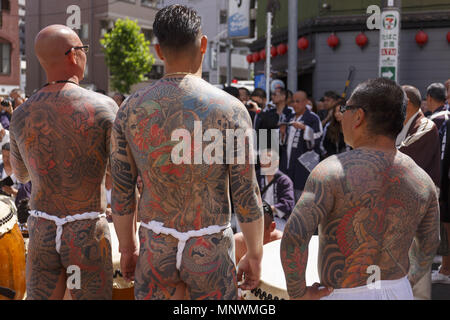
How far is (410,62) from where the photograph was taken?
1463 cm

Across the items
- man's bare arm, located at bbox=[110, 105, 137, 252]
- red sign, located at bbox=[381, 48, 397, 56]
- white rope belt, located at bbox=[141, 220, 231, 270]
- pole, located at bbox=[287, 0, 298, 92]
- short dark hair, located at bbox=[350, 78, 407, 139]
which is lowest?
white rope belt, located at bbox=[141, 220, 231, 270]

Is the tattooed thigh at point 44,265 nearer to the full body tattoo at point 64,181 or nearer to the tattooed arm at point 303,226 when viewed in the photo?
the full body tattoo at point 64,181

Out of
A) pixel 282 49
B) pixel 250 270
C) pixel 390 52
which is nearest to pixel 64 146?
pixel 250 270

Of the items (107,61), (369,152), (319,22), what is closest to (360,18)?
(319,22)

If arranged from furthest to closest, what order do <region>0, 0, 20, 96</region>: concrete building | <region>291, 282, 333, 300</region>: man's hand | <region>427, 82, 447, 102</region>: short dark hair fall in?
1. <region>0, 0, 20, 96</region>: concrete building
2. <region>427, 82, 447, 102</region>: short dark hair
3. <region>291, 282, 333, 300</region>: man's hand

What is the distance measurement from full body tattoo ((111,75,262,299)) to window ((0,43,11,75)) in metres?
28.3

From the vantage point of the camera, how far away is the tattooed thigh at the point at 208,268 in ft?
6.96

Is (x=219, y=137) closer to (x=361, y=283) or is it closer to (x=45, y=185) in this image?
(x=361, y=283)

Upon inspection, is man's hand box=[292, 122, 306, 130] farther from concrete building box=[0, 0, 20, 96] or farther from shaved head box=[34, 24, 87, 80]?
concrete building box=[0, 0, 20, 96]

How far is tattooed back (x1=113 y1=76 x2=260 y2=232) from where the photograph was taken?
212 centimetres

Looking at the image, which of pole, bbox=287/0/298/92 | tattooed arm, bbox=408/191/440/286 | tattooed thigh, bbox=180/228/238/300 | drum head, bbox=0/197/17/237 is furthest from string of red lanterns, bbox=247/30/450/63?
tattooed thigh, bbox=180/228/238/300

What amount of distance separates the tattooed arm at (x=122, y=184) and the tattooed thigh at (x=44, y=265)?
1.67 ft
